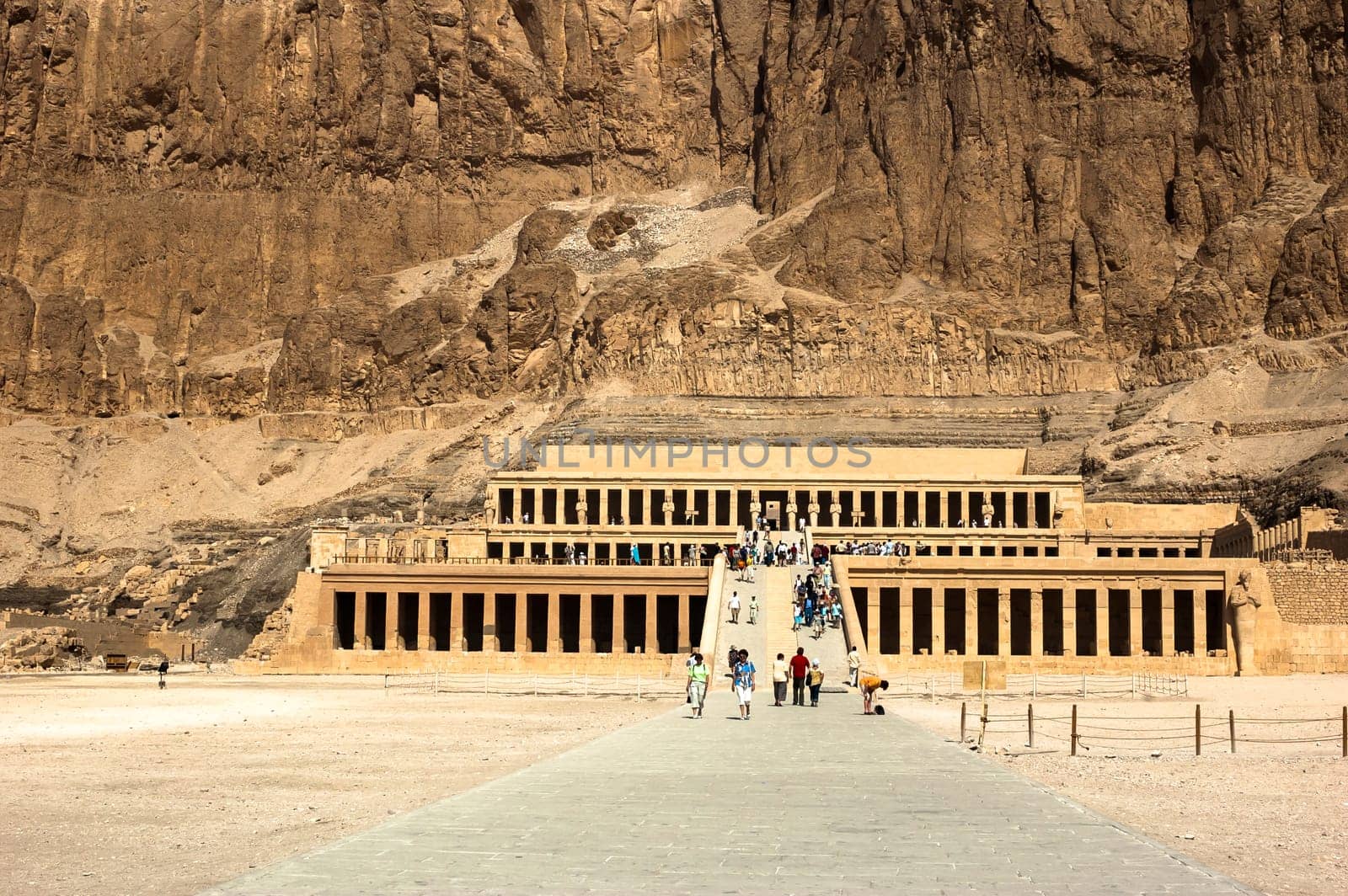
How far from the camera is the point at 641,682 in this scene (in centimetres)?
5050

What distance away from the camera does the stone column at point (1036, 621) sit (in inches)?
2351

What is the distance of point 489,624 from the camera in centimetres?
6225

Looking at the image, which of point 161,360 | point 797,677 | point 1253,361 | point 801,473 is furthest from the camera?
point 161,360

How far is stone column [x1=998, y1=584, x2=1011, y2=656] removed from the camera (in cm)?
6034

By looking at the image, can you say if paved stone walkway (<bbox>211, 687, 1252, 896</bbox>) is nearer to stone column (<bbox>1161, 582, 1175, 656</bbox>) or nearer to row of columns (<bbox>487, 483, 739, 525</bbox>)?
stone column (<bbox>1161, 582, 1175, 656</bbox>)

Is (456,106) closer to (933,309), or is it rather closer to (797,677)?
(933,309)

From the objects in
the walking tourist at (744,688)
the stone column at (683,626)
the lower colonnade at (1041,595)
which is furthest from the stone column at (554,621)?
the walking tourist at (744,688)

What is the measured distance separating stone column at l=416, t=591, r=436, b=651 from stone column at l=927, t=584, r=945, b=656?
17.0 metres

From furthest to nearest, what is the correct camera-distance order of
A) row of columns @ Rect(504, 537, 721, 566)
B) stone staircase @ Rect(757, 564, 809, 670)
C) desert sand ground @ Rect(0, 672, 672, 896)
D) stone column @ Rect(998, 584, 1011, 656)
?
1. row of columns @ Rect(504, 537, 721, 566)
2. stone column @ Rect(998, 584, 1011, 656)
3. stone staircase @ Rect(757, 564, 809, 670)
4. desert sand ground @ Rect(0, 672, 672, 896)

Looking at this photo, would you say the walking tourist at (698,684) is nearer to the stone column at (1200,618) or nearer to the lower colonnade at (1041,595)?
the lower colonnade at (1041,595)

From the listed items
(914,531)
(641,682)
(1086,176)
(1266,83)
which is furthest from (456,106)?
(641,682)

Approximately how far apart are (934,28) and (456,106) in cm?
5435

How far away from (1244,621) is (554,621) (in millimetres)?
22596

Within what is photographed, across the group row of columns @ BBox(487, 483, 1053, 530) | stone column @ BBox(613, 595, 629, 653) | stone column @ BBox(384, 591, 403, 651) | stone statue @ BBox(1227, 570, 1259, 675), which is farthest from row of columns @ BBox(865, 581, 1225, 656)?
row of columns @ BBox(487, 483, 1053, 530)
